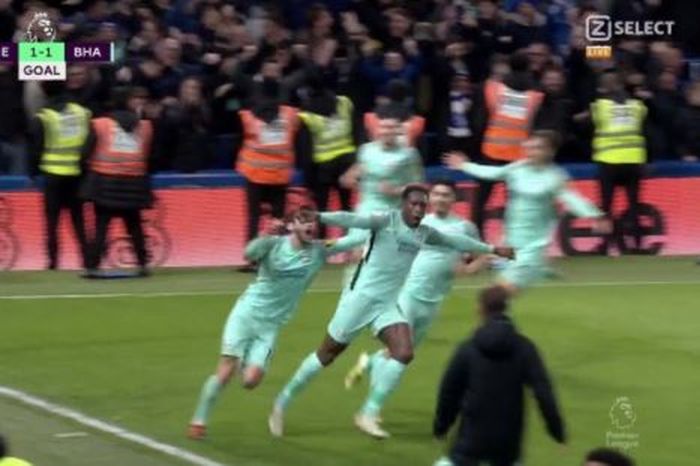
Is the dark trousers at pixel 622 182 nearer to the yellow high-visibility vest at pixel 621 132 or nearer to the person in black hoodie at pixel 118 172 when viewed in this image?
the yellow high-visibility vest at pixel 621 132

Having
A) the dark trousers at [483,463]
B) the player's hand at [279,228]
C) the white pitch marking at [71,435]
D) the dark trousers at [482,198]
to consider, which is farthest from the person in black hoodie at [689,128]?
the dark trousers at [483,463]

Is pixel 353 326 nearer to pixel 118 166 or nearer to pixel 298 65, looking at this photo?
pixel 118 166

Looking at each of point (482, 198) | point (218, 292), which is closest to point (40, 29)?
point (218, 292)

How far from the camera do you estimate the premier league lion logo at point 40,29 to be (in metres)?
27.5

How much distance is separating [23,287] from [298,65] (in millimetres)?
5327

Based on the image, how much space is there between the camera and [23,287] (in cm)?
2417

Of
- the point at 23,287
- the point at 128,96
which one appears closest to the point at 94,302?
the point at 23,287

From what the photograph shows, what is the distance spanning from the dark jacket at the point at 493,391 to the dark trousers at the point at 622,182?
47.6ft

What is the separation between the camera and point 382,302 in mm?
16375

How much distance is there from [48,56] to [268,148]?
3.55m

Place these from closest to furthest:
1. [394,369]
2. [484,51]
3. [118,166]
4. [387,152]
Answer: [394,369]
[387,152]
[118,166]
[484,51]

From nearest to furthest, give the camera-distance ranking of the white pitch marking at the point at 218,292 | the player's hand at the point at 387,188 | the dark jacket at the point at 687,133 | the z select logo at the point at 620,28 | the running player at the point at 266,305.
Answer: the running player at the point at 266,305, the player's hand at the point at 387,188, the white pitch marking at the point at 218,292, the dark jacket at the point at 687,133, the z select logo at the point at 620,28

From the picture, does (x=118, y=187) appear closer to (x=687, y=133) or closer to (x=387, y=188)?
(x=387, y=188)

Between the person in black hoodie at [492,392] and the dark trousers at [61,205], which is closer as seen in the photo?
the person in black hoodie at [492,392]
